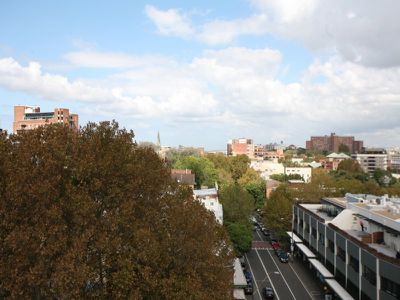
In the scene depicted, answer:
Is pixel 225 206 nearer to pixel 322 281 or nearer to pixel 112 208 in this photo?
pixel 322 281

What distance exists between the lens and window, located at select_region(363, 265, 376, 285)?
31.3 m

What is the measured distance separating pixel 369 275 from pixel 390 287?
3.59m

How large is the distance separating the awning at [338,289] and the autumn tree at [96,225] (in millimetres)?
18046

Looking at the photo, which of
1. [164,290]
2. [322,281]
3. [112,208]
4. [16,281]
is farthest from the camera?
[322,281]

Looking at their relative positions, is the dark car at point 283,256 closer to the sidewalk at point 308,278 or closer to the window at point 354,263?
the sidewalk at point 308,278

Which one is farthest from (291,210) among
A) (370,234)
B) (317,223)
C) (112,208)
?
(112,208)

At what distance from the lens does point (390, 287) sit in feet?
93.9

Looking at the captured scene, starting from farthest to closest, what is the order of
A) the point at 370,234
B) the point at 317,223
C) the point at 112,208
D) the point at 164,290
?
the point at 317,223
the point at 370,234
the point at 112,208
the point at 164,290

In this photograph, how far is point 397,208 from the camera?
3659 centimetres

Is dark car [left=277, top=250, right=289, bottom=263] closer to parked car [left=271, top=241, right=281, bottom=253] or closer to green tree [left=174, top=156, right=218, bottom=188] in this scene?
parked car [left=271, top=241, right=281, bottom=253]

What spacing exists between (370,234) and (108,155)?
25624 mm

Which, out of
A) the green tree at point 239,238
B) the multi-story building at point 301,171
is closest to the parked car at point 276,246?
the green tree at point 239,238

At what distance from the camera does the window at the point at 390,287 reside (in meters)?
27.5

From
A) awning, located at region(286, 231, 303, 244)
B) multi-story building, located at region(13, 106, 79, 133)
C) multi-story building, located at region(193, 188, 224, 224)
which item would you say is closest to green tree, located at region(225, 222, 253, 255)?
multi-story building, located at region(193, 188, 224, 224)
